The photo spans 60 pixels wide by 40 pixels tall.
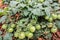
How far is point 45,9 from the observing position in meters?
3.46

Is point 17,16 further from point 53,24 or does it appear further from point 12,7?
point 53,24

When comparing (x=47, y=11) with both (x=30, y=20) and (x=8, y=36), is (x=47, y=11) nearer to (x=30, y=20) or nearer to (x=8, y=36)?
(x=30, y=20)

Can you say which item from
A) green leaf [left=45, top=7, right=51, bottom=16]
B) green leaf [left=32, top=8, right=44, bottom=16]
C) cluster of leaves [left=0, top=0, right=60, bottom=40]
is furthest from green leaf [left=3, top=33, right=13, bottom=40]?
green leaf [left=45, top=7, right=51, bottom=16]

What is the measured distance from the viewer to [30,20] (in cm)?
348

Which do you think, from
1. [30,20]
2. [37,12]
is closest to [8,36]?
[30,20]

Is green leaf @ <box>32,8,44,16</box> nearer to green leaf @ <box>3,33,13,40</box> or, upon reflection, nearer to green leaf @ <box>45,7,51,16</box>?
green leaf @ <box>45,7,51,16</box>

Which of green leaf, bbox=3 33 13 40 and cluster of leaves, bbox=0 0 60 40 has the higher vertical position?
cluster of leaves, bbox=0 0 60 40

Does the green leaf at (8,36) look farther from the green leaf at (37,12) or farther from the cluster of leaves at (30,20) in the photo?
the green leaf at (37,12)

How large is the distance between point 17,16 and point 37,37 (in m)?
0.56

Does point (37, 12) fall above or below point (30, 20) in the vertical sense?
above

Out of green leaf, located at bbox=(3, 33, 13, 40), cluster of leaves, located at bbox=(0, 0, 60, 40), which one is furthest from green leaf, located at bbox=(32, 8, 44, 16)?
green leaf, located at bbox=(3, 33, 13, 40)

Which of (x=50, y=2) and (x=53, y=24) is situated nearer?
(x=53, y=24)

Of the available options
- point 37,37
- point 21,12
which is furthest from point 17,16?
point 37,37

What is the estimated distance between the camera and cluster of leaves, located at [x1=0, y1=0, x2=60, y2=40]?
11.1 ft
